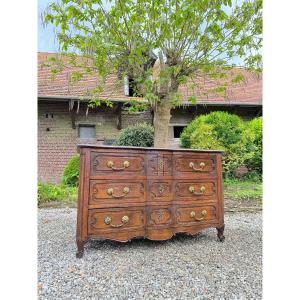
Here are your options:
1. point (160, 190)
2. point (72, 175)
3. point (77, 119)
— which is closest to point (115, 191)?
point (160, 190)

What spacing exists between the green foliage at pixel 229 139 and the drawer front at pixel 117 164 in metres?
3.48

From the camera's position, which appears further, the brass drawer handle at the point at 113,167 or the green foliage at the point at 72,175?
the green foliage at the point at 72,175

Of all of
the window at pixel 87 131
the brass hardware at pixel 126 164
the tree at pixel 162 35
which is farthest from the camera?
the window at pixel 87 131

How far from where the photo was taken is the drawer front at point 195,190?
2170mm

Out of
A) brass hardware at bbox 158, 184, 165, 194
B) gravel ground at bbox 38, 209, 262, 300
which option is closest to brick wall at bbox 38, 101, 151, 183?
gravel ground at bbox 38, 209, 262, 300

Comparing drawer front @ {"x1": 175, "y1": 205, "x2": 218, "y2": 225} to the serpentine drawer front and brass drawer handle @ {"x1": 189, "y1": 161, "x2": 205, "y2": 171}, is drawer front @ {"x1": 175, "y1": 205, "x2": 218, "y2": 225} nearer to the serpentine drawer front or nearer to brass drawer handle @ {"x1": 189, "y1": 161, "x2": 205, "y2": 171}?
the serpentine drawer front

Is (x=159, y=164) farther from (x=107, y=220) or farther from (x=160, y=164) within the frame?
(x=107, y=220)

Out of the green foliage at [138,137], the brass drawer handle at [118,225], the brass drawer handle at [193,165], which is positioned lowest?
the brass drawer handle at [118,225]

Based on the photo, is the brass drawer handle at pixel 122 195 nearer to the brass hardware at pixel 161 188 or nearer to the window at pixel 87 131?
the brass hardware at pixel 161 188

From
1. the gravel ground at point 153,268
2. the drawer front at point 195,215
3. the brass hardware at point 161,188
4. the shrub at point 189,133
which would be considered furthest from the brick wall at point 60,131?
the brass hardware at point 161,188
